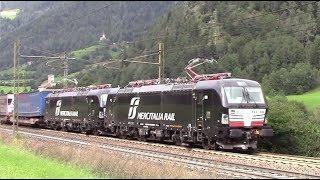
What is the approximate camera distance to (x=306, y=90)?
254ft

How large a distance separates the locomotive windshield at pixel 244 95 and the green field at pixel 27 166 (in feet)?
30.9

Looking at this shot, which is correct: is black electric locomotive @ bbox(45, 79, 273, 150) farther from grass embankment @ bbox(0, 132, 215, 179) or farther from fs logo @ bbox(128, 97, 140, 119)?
grass embankment @ bbox(0, 132, 215, 179)

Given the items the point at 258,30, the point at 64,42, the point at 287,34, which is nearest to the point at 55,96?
the point at 64,42

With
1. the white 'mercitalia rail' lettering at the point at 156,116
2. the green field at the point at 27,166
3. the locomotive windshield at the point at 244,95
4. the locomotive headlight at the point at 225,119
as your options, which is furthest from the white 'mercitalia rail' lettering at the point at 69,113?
the locomotive headlight at the point at 225,119

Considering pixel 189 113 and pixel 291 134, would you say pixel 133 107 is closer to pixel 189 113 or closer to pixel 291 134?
pixel 189 113

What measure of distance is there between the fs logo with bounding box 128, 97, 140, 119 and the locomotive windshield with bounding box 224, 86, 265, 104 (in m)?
10.1

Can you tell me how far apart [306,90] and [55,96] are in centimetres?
4013

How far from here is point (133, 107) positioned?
3638cm

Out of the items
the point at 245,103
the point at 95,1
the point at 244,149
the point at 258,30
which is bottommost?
the point at 244,149

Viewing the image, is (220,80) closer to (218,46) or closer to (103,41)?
(103,41)

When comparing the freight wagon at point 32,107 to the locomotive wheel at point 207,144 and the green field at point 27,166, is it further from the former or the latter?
the locomotive wheel at point 207,144

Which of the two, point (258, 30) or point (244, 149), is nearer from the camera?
point (244, 149)

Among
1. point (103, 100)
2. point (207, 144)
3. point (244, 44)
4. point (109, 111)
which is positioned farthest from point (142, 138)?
point (244, 44)

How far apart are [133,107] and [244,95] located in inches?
434
